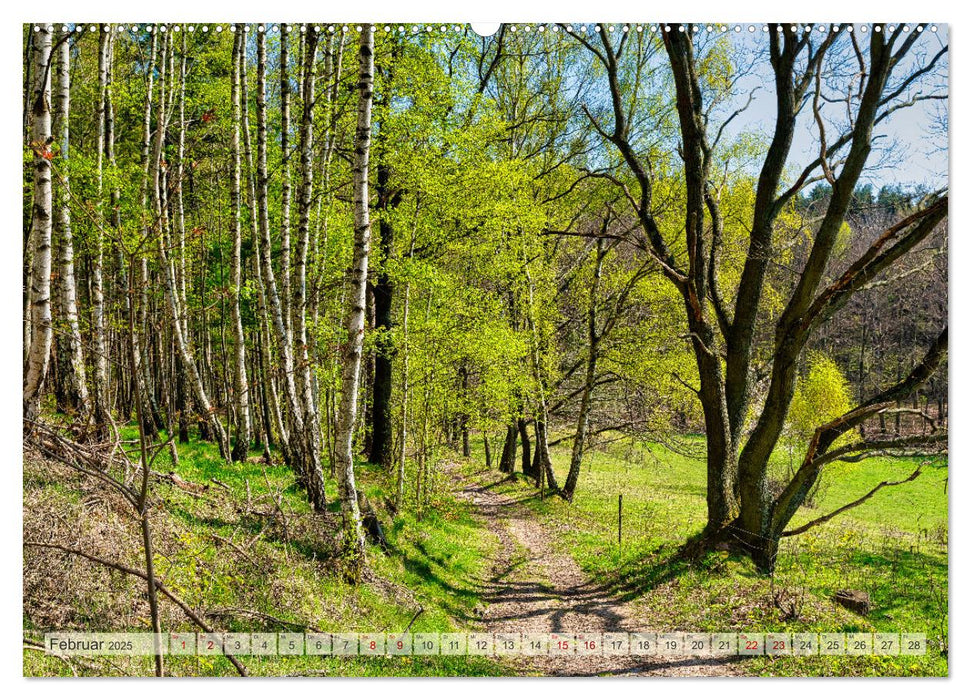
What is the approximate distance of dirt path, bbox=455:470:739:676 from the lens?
15.0 ft

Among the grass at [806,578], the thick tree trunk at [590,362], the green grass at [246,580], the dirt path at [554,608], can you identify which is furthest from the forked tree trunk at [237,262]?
the thick tree trunk at [590,362]

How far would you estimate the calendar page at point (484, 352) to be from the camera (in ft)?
15.0

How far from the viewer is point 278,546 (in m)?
6.02

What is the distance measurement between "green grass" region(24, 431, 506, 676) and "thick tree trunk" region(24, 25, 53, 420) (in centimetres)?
64

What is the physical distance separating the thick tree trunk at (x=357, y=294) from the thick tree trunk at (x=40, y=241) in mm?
2353

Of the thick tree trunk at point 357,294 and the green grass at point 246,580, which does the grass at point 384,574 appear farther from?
the thick tree trunk at point 357,294

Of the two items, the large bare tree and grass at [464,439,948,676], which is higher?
the large bare tree

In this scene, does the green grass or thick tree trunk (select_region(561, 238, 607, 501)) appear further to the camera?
thick tree trunk (select_region(561, 238, 607, 501))

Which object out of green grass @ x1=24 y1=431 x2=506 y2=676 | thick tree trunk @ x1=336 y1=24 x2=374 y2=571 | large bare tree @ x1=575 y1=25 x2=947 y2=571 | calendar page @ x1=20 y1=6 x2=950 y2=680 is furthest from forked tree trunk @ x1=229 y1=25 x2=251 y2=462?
large bare tree @ x1=575 y1=25 x2=947 y2=571

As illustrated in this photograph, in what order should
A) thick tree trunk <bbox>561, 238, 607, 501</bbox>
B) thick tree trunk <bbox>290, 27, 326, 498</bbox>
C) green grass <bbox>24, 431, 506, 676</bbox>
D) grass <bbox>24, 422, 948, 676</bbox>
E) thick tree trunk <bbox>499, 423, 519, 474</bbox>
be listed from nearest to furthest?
green grass <bbox>24, 431, 506, 676</bbox>
grass <bbox>24, 422, 948, 676</bbox>
thick tree trunk <bbox>290, 27, 326, 498</bbox>
thick tree trunk <bbox>561, 238, 607, 501</bbox>
thick tree trunk <bbox>499, 423, 519, 474</bbox>

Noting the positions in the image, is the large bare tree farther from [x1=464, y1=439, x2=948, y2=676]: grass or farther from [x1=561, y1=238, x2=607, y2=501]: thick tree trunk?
[x1=561, y1=238, x2=607, y2=501]: thick tree trunk

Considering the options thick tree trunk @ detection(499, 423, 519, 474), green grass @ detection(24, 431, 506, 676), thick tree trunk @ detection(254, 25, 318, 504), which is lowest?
thick tree trunk @ detection(499, 423, 519, 474)

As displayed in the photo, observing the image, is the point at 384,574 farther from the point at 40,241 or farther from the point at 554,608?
the point at 40,241

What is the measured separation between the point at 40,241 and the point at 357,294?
2.59 m
